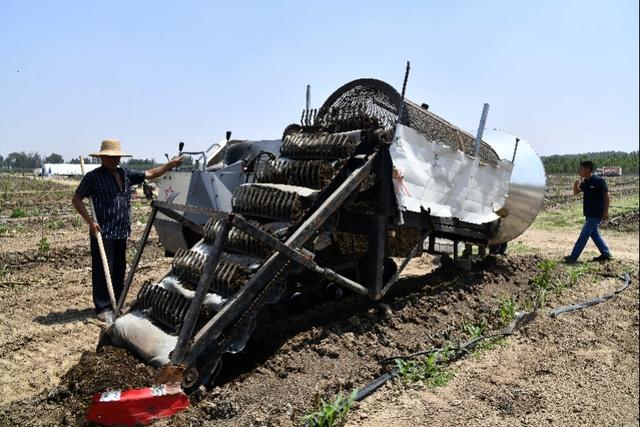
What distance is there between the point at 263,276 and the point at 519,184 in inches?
197

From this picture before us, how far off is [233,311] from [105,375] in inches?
39.4

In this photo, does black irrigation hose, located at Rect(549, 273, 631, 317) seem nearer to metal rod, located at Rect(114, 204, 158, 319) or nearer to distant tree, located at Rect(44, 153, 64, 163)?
metal rod, located at Rect(114, 204, 158, 319)

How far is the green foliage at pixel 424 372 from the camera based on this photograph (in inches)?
168

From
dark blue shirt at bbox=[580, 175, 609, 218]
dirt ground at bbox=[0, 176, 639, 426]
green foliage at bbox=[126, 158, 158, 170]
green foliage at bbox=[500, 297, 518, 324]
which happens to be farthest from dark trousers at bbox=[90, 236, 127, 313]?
green foliage at bbox=[126, 158, 158, 170]

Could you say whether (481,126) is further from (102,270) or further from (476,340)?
(102,270)

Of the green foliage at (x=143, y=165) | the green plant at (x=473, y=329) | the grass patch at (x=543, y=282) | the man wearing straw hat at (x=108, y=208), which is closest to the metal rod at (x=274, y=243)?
the green plant at (x=473, y=329)

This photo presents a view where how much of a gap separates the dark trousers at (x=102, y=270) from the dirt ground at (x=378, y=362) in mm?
287

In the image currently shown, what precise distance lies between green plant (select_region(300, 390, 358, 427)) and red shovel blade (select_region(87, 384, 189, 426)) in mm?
896

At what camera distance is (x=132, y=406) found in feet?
11.0

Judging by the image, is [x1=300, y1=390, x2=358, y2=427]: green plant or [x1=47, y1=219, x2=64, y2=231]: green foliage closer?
[x1=300, y1=390, x2=358, y2=427]: green plant

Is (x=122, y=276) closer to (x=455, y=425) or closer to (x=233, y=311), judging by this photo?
(x=233, y=311)

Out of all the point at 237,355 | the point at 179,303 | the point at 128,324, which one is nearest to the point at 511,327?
the point at 237,355

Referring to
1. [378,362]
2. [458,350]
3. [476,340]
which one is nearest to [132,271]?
[378,362]

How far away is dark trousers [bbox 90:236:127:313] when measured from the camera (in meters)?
6.04
